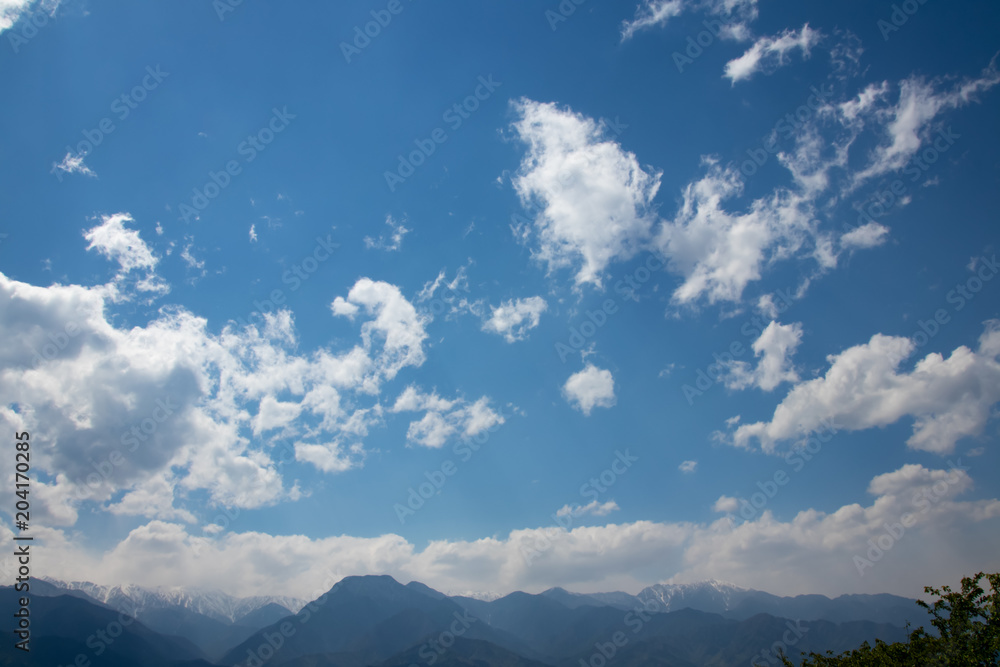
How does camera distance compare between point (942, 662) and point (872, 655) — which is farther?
point (872, 655)

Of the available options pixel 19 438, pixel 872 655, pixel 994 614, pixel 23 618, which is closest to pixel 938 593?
pixel 994 614

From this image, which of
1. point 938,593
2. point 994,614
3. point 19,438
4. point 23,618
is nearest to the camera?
point 994,614

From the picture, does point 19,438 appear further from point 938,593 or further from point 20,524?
point 938,593

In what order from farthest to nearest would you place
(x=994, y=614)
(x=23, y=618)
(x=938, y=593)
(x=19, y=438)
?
(x=23, y=618) → (x=19, y=438) → (x=938, y=593) → (x=994, y=614)

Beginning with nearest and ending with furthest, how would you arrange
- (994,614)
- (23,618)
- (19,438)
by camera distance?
1. (994,614)
2. (19,438)
3. (23,618)

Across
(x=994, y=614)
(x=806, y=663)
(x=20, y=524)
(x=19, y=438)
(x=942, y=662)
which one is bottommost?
(x=806, y=663)

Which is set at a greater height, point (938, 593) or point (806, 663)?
point (938, 593)

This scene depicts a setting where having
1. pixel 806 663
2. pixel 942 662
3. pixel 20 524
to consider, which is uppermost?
pixel 20 524

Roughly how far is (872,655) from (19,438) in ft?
315

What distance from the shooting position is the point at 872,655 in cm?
5088

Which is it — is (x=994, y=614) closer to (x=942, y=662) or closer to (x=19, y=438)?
(x=942, y=662)

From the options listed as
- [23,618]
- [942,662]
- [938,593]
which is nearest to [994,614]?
[938,593]

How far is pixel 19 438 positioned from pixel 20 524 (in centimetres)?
993

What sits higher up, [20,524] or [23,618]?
[20,524]
